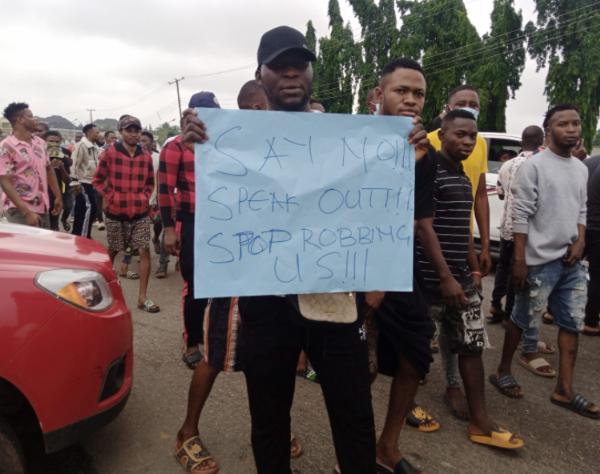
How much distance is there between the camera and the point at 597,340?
4.12 m

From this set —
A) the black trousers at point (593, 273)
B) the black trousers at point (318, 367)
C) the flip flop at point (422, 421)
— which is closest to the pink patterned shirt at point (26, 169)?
the black trousers at point (318, 367)

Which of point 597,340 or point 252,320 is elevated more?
point 252,320

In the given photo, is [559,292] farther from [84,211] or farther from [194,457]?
[84,211]

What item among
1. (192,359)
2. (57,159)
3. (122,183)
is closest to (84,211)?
(57,159)

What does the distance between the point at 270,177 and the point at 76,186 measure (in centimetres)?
652

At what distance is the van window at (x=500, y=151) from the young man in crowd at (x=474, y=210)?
13.3 feet

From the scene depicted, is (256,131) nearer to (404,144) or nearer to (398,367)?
(404,144)

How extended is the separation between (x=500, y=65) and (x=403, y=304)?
67.1 ft

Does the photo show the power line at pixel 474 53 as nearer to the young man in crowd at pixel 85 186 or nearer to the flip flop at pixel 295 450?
the young man in crowd at pixel 85 186

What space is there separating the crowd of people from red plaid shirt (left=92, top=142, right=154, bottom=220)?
2.40ft

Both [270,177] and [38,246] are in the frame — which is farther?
[38,246]

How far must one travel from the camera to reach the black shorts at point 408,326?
6.75ft

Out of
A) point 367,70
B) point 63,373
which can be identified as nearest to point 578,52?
point 367,70

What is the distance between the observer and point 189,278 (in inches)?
113
